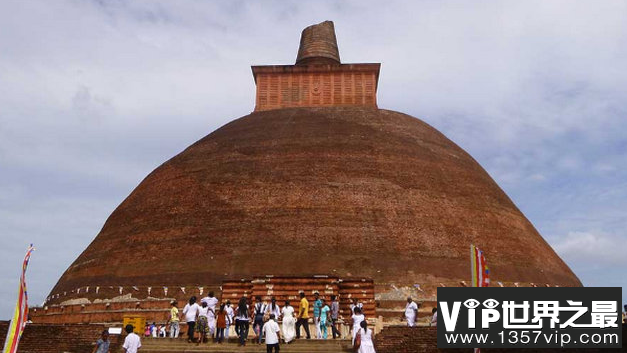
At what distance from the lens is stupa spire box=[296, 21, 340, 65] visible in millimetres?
34906

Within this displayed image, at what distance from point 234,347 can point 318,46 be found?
79.8ft

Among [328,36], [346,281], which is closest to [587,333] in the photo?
[346,281]

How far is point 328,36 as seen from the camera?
36.2 m

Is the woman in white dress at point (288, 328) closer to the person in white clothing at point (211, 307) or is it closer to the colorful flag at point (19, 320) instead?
the person in white clothing at point (211, 307)

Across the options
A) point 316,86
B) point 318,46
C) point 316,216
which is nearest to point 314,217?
point 316,216

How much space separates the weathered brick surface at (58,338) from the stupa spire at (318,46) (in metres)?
22.0

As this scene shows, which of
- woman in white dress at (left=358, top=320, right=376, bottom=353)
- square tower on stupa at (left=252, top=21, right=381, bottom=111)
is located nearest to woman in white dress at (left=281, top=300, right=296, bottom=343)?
woman in white dress at (left=358, top=320, right=376, bottom=353)

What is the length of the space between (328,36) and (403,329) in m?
25.0

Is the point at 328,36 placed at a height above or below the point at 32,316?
above

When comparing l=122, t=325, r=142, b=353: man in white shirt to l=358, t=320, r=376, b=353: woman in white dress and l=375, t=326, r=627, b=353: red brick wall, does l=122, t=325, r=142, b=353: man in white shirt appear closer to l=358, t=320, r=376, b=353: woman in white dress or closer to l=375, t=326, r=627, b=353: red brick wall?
l=358, t=320, r=376, b=353: woman in white dress

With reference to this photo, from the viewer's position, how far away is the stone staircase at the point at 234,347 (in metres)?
13.1

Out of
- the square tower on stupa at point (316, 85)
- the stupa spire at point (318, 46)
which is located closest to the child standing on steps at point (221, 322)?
the square tower on stupa at point (316, 85)

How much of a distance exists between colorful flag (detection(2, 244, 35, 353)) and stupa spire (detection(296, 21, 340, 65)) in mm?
26891

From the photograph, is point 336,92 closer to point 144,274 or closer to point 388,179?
point 388,179
